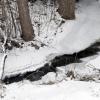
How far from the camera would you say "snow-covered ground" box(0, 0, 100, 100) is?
5414mm

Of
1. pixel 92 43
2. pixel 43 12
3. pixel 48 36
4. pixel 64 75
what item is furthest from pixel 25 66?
pixel 43 12

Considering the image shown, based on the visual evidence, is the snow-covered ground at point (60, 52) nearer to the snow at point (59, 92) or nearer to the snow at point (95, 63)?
the snow at point (59, 92)

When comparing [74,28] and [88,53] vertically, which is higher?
[74,28]

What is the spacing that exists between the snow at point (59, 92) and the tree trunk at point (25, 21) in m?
3.23

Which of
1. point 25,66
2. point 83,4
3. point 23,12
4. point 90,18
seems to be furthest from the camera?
point 83,4

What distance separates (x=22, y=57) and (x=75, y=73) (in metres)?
2.03

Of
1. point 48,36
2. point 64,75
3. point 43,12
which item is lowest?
point 64,75

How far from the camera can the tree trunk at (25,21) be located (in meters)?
8.36

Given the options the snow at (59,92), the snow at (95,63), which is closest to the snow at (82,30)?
the snow at (95,63)

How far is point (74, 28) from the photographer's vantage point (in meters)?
9.77

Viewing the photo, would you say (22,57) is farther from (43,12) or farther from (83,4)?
(83,4)

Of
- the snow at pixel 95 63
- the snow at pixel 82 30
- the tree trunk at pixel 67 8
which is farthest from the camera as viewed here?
the tree trunk at pixel 67 8

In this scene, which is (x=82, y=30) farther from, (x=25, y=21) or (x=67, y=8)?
(x=25, y=21)

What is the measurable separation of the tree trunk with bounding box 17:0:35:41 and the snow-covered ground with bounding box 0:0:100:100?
1.27 ft
